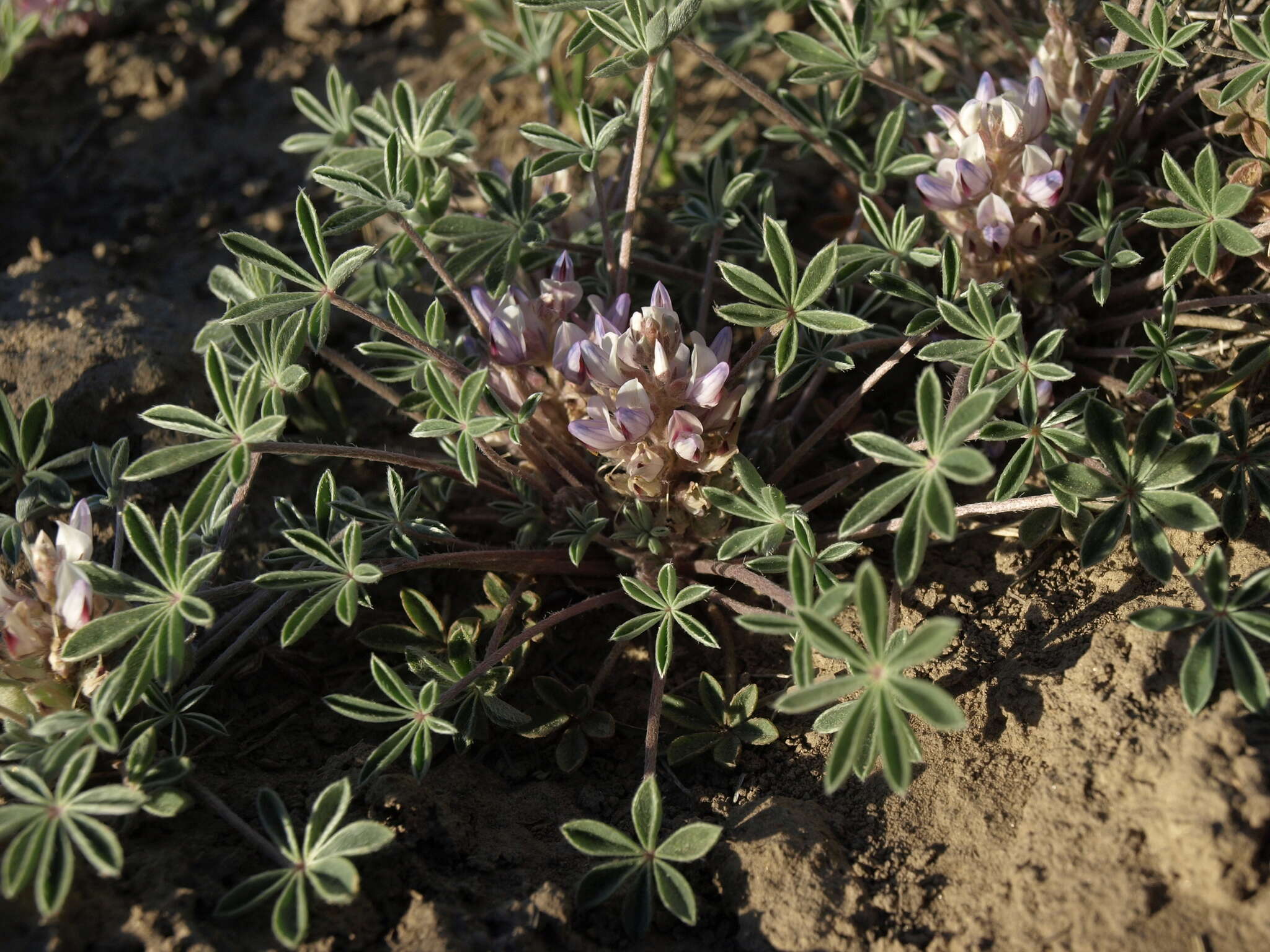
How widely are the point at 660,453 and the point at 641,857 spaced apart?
3.12ft

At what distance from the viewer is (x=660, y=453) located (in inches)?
101

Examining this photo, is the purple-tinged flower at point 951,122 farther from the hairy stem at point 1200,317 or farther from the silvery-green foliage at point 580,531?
the silvery-green foliage at point 580,531

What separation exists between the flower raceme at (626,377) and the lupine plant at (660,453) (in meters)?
0.01

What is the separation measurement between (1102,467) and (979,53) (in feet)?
7.16

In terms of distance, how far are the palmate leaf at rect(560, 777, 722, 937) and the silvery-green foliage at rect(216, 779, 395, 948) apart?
0.41m

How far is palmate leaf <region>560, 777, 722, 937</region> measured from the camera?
2.09 meters

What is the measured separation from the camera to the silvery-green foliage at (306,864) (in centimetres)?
198

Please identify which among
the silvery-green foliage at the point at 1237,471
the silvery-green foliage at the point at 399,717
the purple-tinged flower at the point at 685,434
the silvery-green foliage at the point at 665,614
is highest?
the purple-tinged flower at the point at 685,434

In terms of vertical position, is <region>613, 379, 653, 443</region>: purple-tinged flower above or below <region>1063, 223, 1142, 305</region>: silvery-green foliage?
above

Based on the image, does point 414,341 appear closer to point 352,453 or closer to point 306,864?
point 352,453

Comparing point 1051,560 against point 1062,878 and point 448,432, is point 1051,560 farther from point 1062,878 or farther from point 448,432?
point 448,432

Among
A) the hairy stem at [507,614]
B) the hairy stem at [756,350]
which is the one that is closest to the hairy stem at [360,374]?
the hairy stem at [507,614]

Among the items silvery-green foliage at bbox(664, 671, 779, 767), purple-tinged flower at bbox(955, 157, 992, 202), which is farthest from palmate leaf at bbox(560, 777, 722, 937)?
purple-tinged flower at bbox(955, 157, 992, 202)

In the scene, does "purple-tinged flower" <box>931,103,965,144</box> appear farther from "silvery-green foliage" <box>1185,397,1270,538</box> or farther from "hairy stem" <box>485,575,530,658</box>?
"hairy stem" <box>485,575,530,658</box>
